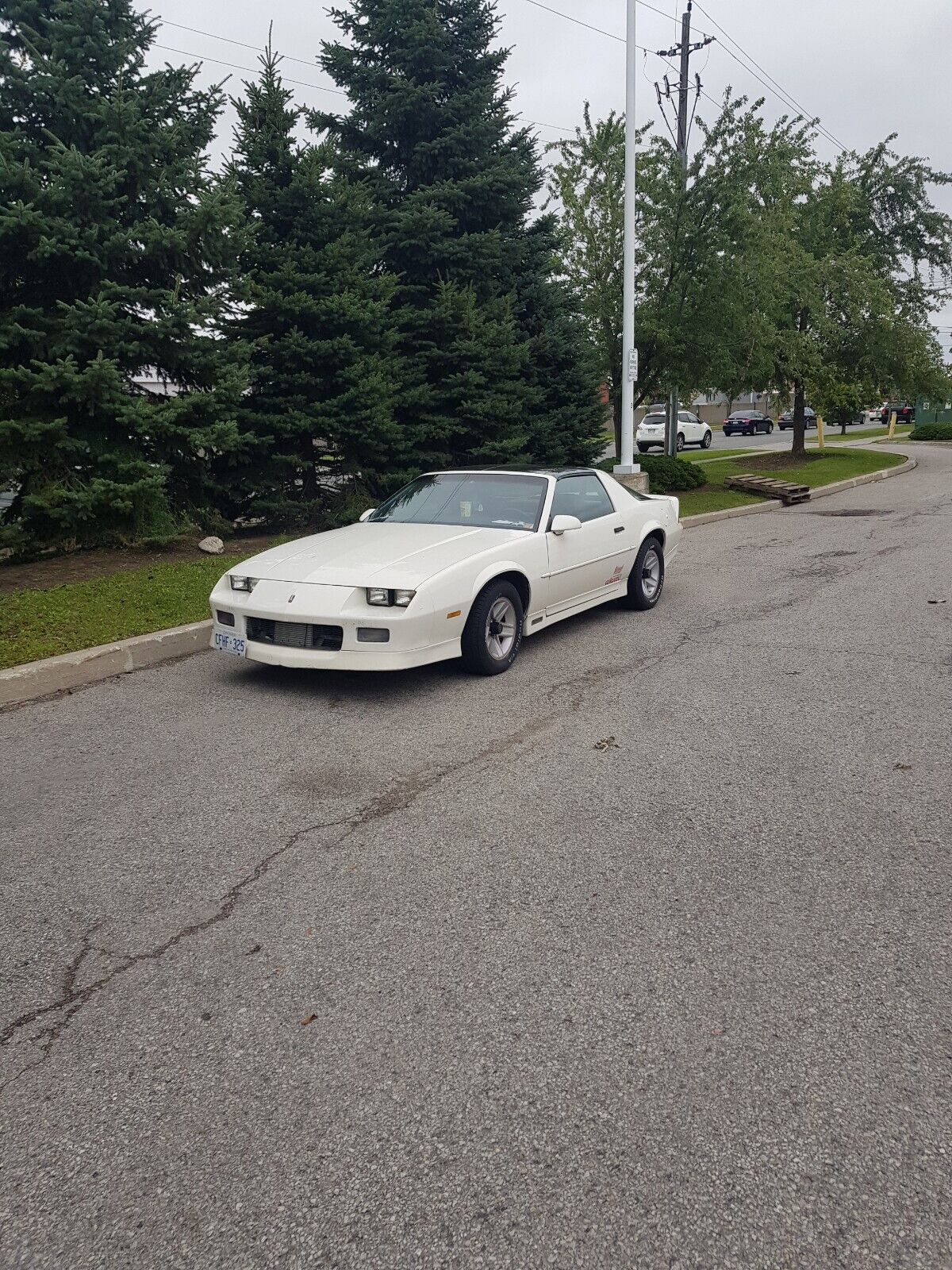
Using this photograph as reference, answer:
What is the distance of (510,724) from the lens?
17.3 ft

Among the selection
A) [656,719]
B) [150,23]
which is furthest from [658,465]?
[656,719]

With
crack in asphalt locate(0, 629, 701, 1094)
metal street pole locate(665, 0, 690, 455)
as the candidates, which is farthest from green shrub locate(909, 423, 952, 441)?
crack in asphalt locate(0, 629, 701, 1094)

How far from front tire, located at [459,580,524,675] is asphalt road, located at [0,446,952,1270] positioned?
22.2 inches

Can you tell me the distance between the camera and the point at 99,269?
374 inches

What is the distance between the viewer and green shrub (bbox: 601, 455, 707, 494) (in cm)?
1923

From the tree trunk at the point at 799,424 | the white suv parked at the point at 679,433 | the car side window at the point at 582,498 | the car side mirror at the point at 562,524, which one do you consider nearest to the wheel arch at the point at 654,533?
the car side window at the point at 582,498

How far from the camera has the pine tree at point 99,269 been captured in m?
8.94

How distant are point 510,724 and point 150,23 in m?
9.10

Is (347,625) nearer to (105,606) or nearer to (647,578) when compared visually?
(105,606)

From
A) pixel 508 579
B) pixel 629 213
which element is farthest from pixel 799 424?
pixel 508 579

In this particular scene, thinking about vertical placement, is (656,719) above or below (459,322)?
below

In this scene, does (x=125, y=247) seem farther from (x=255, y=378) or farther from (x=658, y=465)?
(x=658, y=465)

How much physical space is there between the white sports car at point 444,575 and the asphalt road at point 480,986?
18.9 inches

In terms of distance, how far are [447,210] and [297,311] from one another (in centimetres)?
469
